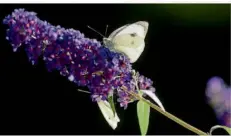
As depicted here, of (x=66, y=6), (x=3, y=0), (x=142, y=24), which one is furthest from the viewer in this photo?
(x=66, y=6)

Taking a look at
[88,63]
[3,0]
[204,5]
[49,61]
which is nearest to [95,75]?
[88,63]

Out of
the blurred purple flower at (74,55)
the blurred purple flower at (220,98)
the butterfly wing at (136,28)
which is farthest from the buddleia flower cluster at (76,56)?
the blurred purple flower at (220,98)

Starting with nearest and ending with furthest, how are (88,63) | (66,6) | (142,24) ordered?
(88,63)
(142,24)
(66,6)

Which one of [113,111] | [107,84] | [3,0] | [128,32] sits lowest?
[113,111]

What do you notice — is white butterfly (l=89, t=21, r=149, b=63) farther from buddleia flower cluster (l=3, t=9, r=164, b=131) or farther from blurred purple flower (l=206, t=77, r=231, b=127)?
blurred purple flower (l=206, t=77, r=231, b=127)

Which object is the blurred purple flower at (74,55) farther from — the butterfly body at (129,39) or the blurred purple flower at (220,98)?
the blurred purple flower at (220,98)

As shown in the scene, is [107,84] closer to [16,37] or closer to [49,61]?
[49,61]

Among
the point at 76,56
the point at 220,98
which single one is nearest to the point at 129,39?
the point at 76,56
